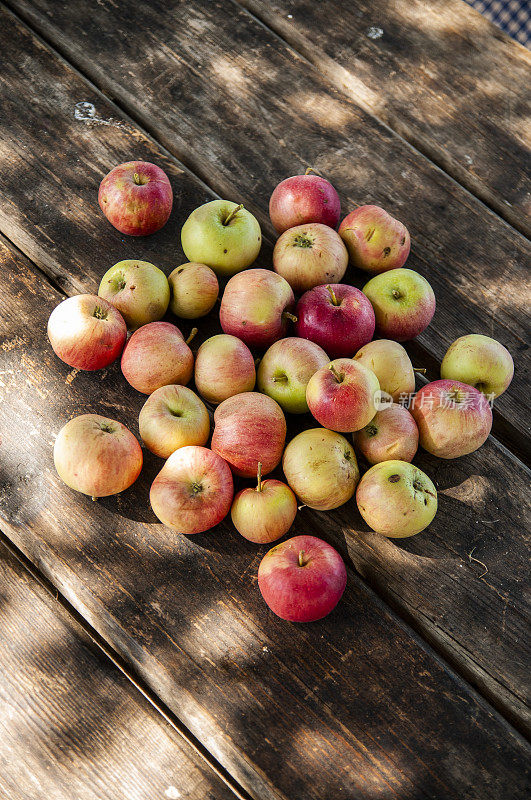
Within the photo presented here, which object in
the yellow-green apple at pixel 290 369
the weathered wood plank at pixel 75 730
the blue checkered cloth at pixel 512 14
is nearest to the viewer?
the weathered wood plank at pixel 75 730

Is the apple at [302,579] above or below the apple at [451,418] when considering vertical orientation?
below

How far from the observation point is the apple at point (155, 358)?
1481 millimetres

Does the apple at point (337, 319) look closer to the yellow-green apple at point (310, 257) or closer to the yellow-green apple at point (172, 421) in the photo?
the yellow-green apple at point (310, 257)

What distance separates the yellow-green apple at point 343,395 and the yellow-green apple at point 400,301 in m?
0.28

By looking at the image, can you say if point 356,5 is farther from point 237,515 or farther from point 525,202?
point 237,515

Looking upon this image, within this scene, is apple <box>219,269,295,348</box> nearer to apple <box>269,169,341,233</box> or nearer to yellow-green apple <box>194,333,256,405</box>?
yellow-green apple <box>194,333,256,405</box>

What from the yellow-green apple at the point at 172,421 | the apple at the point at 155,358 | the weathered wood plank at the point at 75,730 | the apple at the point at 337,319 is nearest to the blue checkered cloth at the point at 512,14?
the apple at the point at 337,319

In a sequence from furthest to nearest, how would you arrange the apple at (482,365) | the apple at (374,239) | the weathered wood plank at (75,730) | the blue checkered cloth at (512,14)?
1. the blue checkered cloth at (512,14)
2. the apple at (374,239)
3. the apple at (482,365)
4. the weathered wood plank at (75,730)

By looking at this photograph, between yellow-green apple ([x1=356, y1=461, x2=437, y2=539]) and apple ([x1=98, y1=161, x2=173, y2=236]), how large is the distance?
939 millimetres

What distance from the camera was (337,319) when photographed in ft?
5.02

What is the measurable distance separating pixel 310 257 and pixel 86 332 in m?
0.61

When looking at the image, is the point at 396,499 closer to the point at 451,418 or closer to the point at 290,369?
the point at 451,418

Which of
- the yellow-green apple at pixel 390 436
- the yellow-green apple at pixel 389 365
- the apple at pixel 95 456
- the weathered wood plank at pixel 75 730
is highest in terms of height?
the yellow-green apple at pixel 389 365

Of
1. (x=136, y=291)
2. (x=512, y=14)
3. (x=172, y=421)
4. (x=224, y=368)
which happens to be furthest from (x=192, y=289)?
(x=512, y=14)
